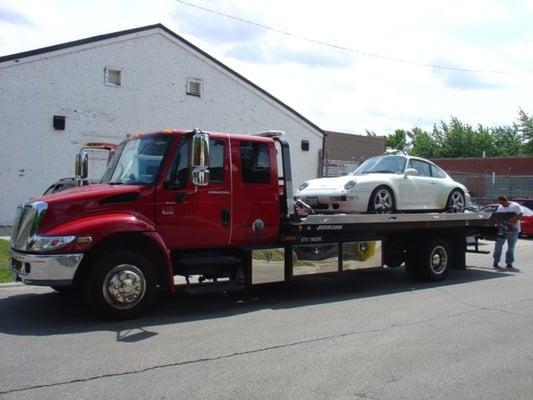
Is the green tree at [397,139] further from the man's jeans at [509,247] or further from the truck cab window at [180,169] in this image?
the truck cab window at [180,169]

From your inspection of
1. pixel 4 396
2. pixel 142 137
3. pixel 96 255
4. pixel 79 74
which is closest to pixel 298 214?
pixel 142 137

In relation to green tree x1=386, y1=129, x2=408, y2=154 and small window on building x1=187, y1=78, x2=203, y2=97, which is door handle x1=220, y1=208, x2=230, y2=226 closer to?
small window on building x1=187, y1=78, x2=203, y2=97

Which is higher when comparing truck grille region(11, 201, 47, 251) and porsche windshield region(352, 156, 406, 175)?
porsche windshield region(352, 156, 406, 175)

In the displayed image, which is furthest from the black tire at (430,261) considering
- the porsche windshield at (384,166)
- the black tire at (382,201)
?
the porsche windshield at (384,166)

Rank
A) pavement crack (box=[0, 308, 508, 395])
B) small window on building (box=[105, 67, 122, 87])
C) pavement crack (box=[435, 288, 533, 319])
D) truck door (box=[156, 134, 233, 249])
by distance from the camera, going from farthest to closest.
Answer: small window on building (box=[105, 67, 122, 87]), pavement crack (box=[435, 288, 533, 319]), truck door (box=[156, 134, 233, 249]), pavement crack (box=[0, 308, 508, 395])

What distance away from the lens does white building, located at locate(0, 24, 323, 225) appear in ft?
56.3

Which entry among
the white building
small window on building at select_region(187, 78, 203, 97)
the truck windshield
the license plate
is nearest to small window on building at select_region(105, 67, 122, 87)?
the white building

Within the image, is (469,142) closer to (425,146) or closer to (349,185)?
(425,146)

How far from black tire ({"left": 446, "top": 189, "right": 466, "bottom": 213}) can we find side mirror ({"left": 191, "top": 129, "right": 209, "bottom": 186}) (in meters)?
6.24

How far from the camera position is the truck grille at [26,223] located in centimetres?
714

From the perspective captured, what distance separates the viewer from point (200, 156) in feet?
24.7

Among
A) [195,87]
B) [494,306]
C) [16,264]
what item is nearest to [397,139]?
[195,87]

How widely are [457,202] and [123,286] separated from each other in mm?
7604

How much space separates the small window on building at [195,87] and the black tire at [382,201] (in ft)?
37.6
